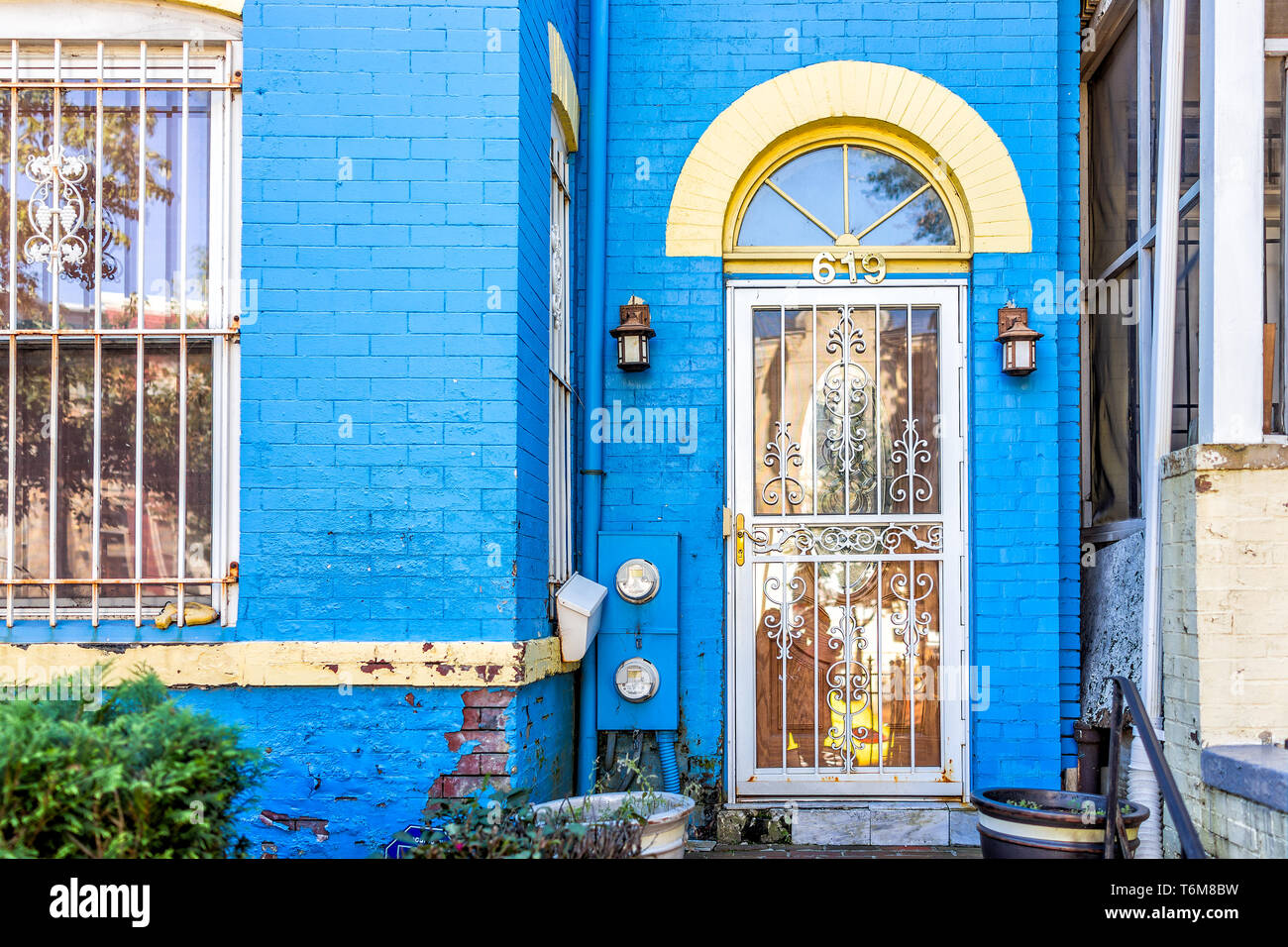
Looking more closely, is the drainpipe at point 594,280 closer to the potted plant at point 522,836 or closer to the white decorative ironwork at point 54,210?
the potted plant at point 522,836

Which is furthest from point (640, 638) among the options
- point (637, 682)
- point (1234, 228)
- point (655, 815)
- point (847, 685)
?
point (1234, 228)

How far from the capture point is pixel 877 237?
19.5 feet

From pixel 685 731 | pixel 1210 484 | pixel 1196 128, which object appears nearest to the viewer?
pixel 1210 484

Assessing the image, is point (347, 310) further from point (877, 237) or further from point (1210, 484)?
point (1210, 484)

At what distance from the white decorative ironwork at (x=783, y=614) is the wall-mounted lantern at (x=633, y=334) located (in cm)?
130

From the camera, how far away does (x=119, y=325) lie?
452 cm

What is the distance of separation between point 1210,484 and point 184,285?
4.09 metres

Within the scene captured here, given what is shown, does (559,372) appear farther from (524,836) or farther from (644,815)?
(524,836)

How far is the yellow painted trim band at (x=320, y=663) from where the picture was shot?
4.33 metres

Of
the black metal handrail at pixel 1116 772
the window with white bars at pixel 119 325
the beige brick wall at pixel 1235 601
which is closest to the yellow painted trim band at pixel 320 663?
the window with white bars at pixel 119 325

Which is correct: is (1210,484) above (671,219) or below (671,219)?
below

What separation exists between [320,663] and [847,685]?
2.69 meters
